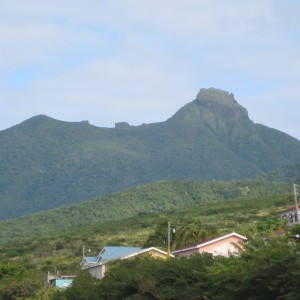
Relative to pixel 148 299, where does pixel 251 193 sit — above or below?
above

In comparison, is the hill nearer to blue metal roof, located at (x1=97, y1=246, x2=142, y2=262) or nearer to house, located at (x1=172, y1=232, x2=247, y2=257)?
blue metal roof, located at (x1=97, y1=246, x2=142, y2=262)

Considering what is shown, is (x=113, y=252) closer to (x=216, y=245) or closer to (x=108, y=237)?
(x=216, y=245)

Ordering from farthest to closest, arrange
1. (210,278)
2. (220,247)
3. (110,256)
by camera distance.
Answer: (110,256)
(220,247)
(210,278)

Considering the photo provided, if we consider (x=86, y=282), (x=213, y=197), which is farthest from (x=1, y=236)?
(x=86, y=282)

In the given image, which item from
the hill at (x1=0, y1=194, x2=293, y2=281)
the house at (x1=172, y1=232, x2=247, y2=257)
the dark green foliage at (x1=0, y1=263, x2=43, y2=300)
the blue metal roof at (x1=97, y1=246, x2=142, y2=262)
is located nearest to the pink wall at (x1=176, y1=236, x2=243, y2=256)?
the house at (x1=172, y1=232, x2=247, y2=257)

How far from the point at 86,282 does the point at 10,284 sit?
1771cm

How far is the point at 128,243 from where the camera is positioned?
96.4m

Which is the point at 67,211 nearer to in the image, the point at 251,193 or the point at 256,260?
the point at 251,193

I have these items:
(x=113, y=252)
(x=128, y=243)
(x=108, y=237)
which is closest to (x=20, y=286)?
(x=113, y=252)

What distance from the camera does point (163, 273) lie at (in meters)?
38.8

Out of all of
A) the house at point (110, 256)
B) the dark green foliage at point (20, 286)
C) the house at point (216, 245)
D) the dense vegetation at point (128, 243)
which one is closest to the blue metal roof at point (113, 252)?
the house at point (110, 256)

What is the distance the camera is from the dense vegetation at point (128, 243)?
127ft

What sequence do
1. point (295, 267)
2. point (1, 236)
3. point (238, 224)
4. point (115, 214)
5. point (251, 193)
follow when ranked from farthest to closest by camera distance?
point (251, 193) < point (115, 214) < point (1, 236) < point (238, 224) < point (295, 267)

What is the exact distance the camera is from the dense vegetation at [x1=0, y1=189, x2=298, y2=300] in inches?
1523
